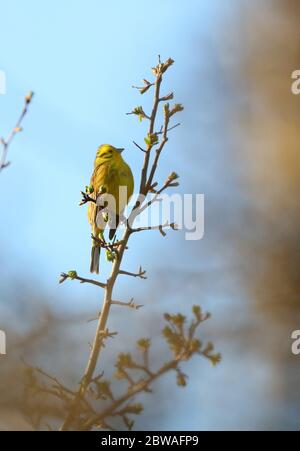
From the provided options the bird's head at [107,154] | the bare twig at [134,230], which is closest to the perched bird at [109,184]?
the bird's head at [107,154]

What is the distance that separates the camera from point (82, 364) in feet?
18.8

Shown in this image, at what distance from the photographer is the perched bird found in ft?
16.4

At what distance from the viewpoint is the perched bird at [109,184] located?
499 cm

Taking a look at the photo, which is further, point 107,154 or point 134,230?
point 107,154

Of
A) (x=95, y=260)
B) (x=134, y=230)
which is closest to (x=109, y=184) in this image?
(x=95, y=260)

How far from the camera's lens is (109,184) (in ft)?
18.6

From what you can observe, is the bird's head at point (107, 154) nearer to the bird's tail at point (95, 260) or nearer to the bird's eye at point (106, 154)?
the bird's eye at point (106, 154)

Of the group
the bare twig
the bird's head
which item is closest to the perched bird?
the bird's head

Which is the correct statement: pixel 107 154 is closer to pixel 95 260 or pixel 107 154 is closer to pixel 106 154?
pixel 106 154

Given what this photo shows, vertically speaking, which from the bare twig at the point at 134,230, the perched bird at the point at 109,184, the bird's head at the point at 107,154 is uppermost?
the bird's head at the point at 107,154

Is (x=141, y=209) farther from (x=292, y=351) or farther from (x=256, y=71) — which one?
(x=256, y=71)

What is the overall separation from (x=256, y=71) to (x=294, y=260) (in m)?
2.95

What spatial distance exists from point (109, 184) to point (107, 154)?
498mm

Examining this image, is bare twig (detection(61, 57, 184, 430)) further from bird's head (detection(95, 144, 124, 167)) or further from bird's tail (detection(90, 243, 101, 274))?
bird's head (detection(95, 144, 124, 167))
